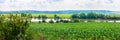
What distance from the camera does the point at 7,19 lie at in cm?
1728

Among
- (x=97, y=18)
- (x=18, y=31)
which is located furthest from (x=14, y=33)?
(x=97, y=18)

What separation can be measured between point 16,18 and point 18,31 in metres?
0.66

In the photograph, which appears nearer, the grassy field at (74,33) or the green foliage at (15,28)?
the green foliage at (15,28)

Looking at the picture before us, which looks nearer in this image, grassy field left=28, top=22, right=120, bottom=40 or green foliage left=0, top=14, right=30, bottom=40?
green foliage left=0, top=14, right=30, bottom=40

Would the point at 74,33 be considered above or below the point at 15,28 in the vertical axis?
below

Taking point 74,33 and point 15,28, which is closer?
point 15,28

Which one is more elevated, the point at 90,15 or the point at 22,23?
the point at 22,23

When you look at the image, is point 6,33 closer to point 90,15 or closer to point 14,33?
point 14,33

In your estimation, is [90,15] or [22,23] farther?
[90,15]

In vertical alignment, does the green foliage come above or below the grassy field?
above

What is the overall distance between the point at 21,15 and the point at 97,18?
150 m

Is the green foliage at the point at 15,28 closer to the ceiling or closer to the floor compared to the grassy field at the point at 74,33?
closer to the ceiling

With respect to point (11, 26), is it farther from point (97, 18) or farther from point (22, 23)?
point (97, 18)

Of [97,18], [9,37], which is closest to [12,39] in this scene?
[9,37]
